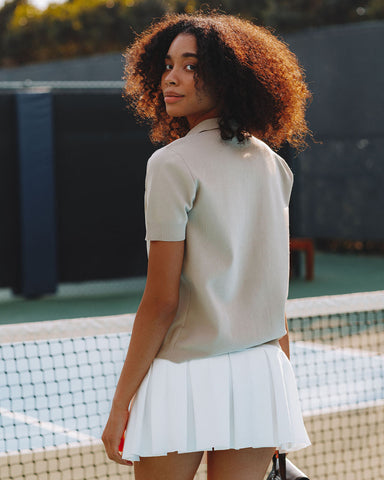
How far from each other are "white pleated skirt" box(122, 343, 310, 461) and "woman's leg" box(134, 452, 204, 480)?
31 mm

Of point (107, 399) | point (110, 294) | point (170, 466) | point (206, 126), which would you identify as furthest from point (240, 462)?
point (110, 294)

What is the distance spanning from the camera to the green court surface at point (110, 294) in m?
8.97

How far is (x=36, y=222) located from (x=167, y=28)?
791 cm

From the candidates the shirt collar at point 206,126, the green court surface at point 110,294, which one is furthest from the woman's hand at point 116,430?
the green court surface at point 110,294

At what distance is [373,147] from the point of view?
1439 cm

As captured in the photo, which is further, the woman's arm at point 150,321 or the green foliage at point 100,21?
the green foliage at point 100,21

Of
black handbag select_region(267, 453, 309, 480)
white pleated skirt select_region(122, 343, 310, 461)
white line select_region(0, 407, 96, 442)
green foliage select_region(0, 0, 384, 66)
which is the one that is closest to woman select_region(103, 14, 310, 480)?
white pleated skirt select_region(122, 343, 310, 461)

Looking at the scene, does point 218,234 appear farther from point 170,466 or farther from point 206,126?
point 170,466

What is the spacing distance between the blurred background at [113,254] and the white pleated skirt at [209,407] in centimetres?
123

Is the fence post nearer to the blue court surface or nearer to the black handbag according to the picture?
the blue court surface

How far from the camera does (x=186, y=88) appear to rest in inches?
71.0

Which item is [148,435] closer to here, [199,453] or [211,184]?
[199,453]

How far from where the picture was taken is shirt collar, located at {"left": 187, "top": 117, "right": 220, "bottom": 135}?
1769 millimetres

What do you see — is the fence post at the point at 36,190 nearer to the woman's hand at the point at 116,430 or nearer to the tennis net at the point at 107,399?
the tennis net at the point at 107,399
